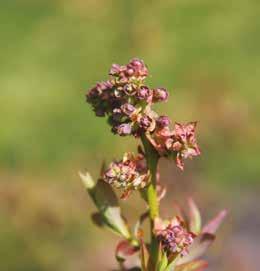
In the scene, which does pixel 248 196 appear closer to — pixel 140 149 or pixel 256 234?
pixel 256 234

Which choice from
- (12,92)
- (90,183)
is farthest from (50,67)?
(90,183)

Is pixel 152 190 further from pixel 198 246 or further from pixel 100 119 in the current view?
pixel 100 119

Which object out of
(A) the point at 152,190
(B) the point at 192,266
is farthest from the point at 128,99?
(B) the point at 192,266

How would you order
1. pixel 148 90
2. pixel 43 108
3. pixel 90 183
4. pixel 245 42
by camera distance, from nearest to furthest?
1. pixel 148 90
2. pixel 90 183
3. pixel 43 108
4. pixel 245 42

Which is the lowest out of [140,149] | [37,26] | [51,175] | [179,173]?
[140,149]

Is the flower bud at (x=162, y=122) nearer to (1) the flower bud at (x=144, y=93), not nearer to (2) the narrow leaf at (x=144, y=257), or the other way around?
(1) the flower bud at (x=144, y=93)

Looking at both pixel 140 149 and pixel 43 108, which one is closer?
pixel 140 149

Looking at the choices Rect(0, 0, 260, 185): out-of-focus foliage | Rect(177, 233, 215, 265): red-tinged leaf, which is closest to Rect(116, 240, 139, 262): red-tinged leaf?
Rect(177, 233, 215, 265): red-tinged leaf

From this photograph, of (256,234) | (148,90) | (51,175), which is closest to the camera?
(148,90)

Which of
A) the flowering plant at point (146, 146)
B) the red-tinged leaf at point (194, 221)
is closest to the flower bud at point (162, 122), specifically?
the flowering plant at point (146, 146)
